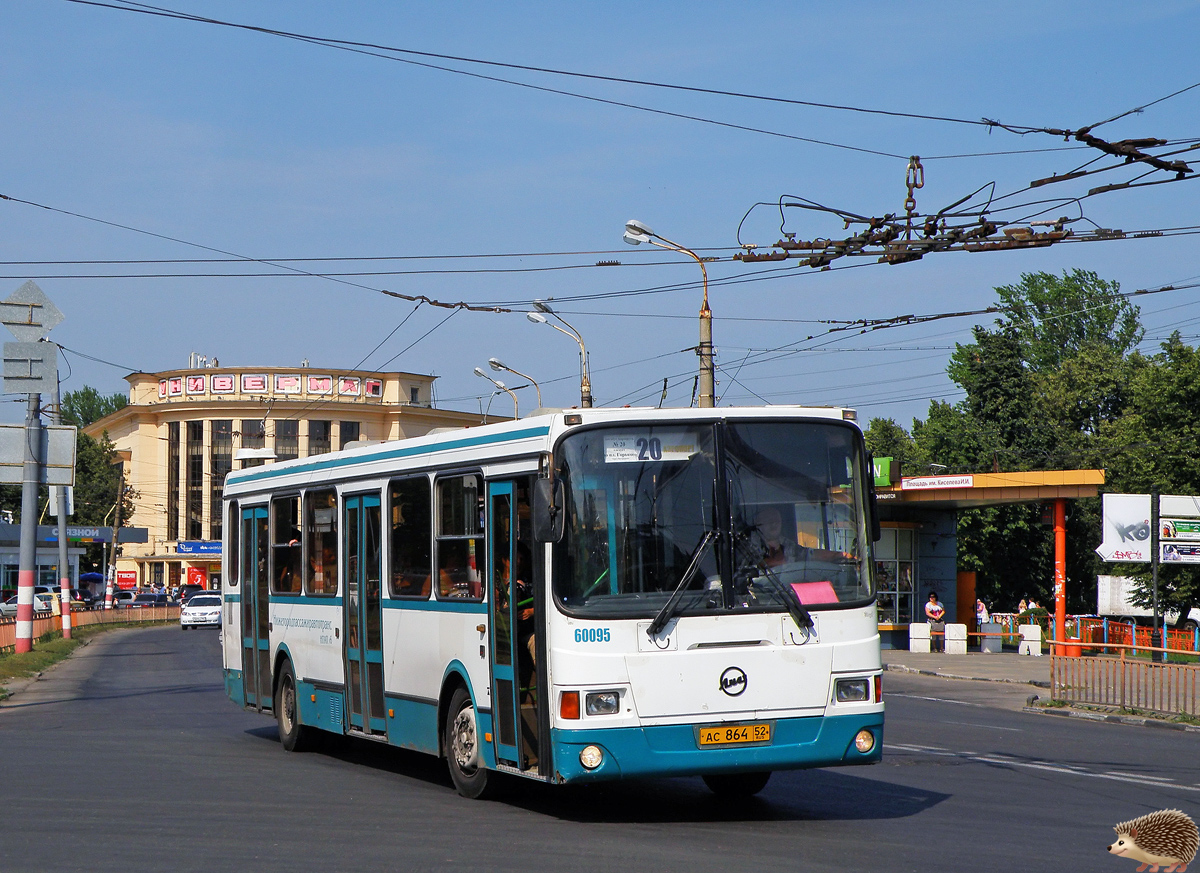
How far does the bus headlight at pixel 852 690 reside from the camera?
9.96 metres

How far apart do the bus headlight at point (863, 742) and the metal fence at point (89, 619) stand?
91.8 ft

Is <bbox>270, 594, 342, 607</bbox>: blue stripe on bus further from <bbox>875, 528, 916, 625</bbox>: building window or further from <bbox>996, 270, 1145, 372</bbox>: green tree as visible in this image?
<bbox>996, 270, 1145, 372</bbox>: green tree

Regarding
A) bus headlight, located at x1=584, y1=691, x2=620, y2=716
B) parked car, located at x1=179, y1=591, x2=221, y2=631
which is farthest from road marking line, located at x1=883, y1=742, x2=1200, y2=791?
parked car, located at x1=179, y1=591, x2=221, y2=631

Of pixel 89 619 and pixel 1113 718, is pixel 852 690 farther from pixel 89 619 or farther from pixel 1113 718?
pixel 89 619

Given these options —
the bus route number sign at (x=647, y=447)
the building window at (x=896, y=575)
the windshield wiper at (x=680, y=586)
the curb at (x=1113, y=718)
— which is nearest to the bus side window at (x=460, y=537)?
the bus route number sign at (x=647, y=447)

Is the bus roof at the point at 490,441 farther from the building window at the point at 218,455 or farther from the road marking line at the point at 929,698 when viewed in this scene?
the building window at the point at 218,455

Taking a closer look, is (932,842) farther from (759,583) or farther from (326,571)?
(326,571)

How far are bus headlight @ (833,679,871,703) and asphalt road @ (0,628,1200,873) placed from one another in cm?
82

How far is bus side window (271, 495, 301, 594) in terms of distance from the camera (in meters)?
14.6

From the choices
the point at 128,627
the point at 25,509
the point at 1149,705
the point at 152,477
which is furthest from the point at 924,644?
the point at 152,477

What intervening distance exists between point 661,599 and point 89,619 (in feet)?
180

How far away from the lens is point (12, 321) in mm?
25203

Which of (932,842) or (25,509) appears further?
(25,509)

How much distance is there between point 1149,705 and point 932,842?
1347 cm
